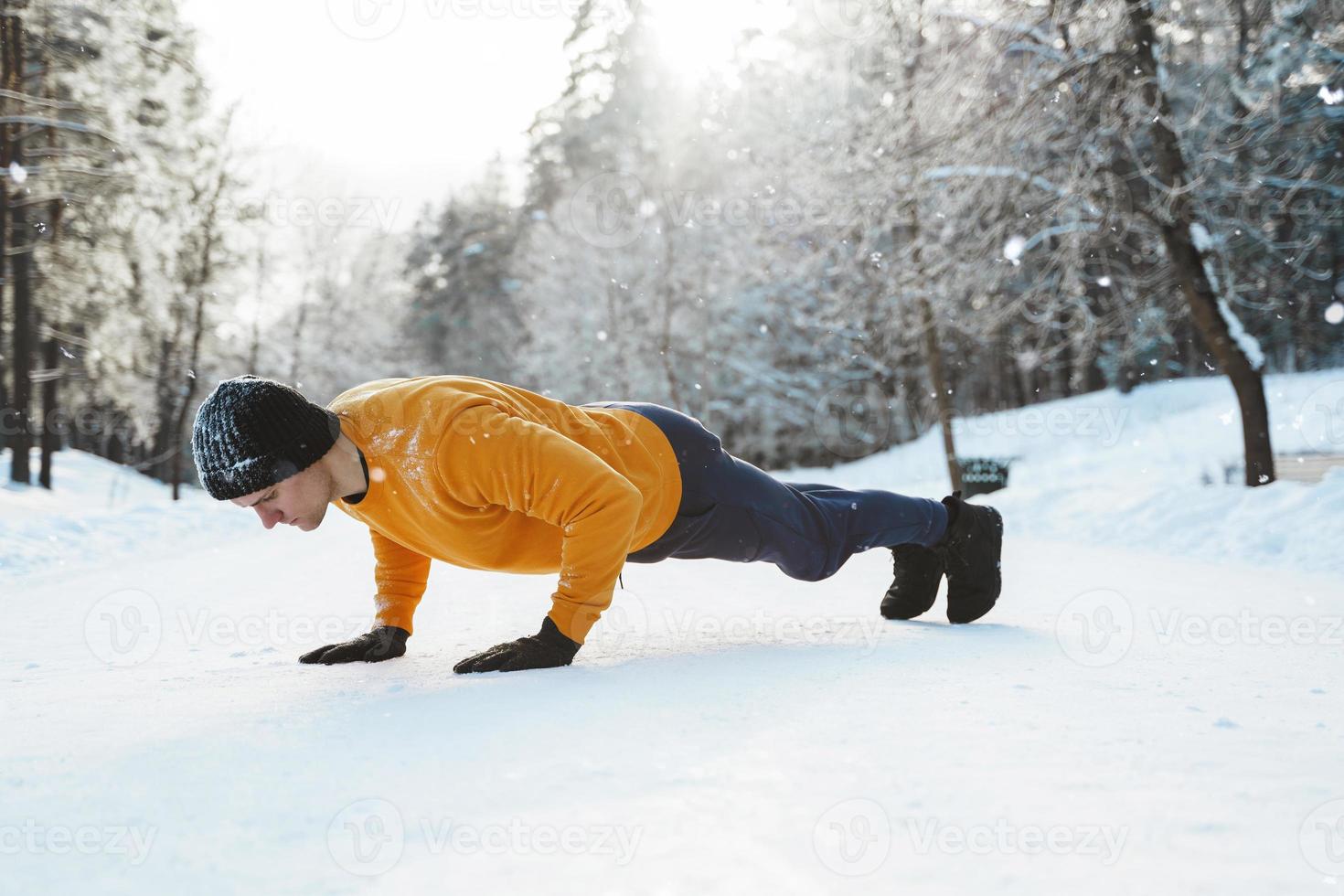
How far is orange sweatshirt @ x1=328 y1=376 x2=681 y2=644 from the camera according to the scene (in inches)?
90.4

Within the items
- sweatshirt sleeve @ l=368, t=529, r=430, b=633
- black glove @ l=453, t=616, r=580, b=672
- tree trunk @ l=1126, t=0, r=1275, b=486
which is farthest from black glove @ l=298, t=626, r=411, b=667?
tree trunk @ l=1126, t=0, r=1275, b=486

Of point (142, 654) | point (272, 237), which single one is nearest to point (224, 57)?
point (272, 237)

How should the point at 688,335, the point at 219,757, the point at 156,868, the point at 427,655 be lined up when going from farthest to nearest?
the point at 688,335 → the point at 427,655 → the point at 219,757 → the point at 156,868

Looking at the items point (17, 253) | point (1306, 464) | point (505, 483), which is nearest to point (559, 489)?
point (505, 483)

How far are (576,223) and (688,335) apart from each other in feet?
17.3

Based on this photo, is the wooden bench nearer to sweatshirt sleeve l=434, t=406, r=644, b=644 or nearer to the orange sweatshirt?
the orange sweatshirt

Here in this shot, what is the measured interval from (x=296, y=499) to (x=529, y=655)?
705mm

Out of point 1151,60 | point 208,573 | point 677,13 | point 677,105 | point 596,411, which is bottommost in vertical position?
point 208,573

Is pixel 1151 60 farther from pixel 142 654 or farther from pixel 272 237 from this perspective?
pixel 272 237

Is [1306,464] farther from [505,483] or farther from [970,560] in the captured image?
[505,483]

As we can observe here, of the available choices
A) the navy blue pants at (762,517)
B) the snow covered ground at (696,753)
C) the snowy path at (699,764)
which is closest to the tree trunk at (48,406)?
the snow covered ground at (696,753)

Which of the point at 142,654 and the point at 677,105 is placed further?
the point at 677,105

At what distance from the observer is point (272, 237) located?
887 inches

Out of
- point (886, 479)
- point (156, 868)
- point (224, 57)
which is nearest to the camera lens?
point (156, 868)
